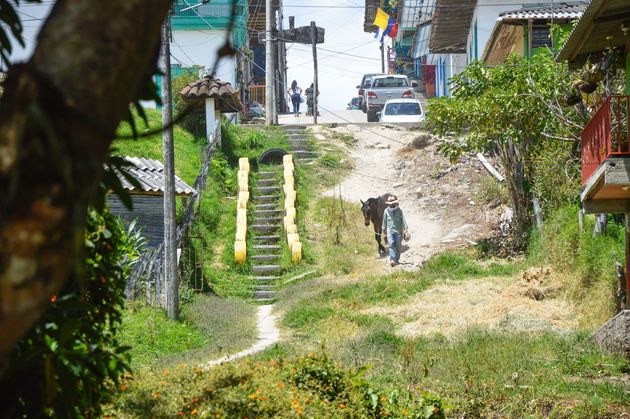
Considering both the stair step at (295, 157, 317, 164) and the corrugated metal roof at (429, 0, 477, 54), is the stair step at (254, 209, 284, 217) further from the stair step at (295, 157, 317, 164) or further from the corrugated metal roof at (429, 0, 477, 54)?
the corrugated metal roof at (429, 0, 477, 54)

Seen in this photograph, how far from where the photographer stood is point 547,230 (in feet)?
70.1

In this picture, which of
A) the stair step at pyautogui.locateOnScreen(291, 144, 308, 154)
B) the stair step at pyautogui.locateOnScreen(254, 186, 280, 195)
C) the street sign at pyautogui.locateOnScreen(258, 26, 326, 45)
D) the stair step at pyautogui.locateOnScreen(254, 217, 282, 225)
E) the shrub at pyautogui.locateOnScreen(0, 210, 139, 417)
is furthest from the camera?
the street sign at pyautogui.locateOnScreen(258, 26, 326, 45)

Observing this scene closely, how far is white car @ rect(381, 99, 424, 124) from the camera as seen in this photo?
38.0 metres

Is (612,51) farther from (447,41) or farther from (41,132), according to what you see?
(447,41)

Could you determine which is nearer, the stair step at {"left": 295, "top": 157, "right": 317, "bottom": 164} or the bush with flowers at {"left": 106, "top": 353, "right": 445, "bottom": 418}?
the bush with flowers at {"left": 106, "top": 353, "right": 445, "bottom": 418}

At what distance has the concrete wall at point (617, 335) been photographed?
46.0 feet

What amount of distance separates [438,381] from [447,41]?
2972cm

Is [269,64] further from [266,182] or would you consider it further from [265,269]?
[265,269]

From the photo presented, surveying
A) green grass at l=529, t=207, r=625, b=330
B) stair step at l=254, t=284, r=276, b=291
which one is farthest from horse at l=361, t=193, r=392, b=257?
green grass at l=529, t=207, r=625, b=330

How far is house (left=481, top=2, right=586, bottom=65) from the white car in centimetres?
716

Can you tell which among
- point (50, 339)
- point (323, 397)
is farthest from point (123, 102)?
point (323, 397)

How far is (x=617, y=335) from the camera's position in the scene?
14.2 meters

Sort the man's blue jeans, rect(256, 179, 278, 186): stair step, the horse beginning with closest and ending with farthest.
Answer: the man's blue jeans
the horse
rect(256, 179, 278, 186): stair step

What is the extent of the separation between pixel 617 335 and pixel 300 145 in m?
20.4
